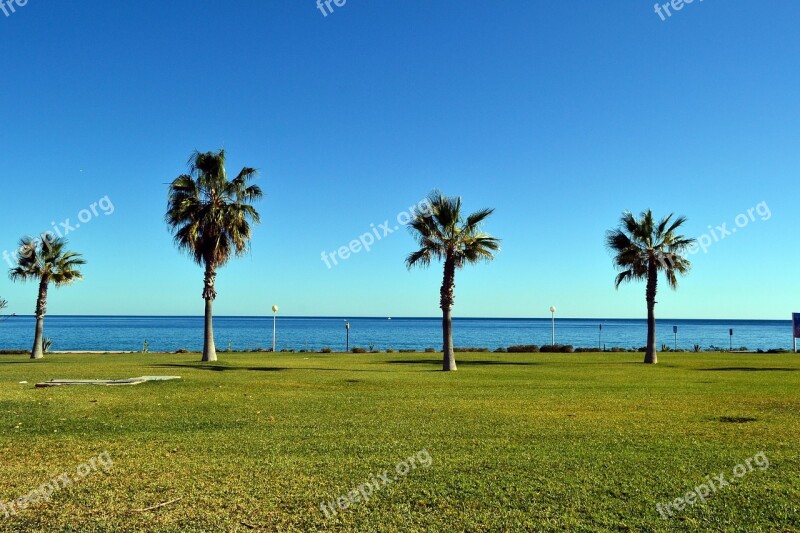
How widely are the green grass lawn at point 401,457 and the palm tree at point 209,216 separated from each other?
1662cm

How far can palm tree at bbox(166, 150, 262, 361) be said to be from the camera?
33469 mm

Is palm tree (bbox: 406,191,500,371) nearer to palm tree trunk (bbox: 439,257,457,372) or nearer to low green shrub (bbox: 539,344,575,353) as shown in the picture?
palm tree trunk (bbox: 439,257,457,372)

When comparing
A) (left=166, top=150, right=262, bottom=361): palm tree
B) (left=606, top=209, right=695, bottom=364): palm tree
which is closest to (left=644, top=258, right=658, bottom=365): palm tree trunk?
(left=606, top=209, right=695, bottom=364): palm tree

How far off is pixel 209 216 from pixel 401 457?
1047 inches

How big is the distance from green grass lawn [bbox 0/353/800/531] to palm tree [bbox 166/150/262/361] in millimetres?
16624

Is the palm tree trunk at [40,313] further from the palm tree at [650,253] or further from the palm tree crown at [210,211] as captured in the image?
the palm tree at [650,253]

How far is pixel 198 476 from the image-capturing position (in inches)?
312

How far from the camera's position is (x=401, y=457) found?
9.06m

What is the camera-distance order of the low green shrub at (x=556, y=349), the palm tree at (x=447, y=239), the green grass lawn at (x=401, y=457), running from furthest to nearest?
1. the low green shrub at (x=556, y=349)
2. the palm tree at (x=447, y=239)
3. the green grass lawn at (x=401, y=457)

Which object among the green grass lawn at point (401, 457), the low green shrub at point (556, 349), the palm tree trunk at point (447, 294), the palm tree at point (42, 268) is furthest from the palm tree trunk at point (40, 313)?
the low green shrub at point (556, 349)

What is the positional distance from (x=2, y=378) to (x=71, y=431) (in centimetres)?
1293

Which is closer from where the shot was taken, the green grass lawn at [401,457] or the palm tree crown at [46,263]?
the green grass lawn at [401,457]

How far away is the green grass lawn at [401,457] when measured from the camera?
6465mm

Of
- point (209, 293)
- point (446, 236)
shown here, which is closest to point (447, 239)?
point (446, 236)
